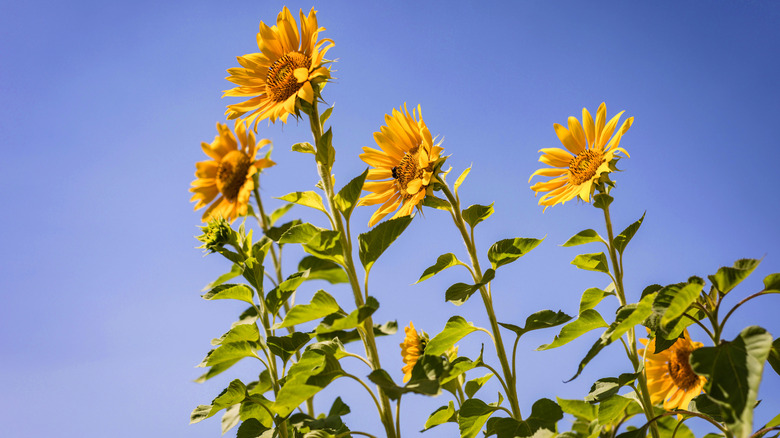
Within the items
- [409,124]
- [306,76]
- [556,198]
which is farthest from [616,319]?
[306,76]

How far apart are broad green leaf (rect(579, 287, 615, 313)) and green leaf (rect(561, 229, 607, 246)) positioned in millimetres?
153

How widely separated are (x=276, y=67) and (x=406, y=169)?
0.52 meters

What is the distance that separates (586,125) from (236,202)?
120 centimetres

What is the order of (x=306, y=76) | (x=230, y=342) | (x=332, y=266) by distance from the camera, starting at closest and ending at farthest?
(x=306, y=76) → (x=230, y=342) → (x=332, y=266)

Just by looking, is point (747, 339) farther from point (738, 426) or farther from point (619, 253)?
point (619, 253)

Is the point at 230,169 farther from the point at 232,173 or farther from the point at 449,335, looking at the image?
the point at 449,335

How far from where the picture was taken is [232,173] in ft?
6.21

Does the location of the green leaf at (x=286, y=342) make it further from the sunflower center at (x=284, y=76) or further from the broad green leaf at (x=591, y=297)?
the broad green leaf at (x=591, y=297)

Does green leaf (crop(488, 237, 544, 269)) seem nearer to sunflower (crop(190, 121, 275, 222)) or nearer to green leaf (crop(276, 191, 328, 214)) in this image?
green leaf (crop(276, 191, 328, 214))

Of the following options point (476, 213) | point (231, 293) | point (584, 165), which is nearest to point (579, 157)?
point (584, 165)

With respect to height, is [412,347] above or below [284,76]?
below

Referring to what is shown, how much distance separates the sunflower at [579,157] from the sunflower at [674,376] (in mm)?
575

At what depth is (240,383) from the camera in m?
1.74

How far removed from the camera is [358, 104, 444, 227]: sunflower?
188cm
